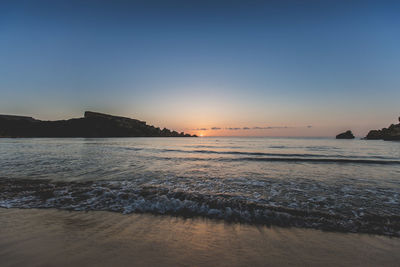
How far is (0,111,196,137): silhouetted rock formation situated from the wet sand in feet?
493

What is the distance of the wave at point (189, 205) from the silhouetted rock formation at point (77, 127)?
14666cm

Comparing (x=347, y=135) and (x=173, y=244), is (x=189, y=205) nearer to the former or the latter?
(x=173, y=244)

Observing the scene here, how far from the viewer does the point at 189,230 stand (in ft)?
13.8

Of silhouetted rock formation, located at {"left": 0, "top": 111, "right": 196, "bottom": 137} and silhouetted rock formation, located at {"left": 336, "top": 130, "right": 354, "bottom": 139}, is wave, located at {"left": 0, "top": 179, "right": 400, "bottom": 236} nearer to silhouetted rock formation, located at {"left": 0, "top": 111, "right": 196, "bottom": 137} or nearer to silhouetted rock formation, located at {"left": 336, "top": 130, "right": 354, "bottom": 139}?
silhouetted rock formation, located at {"left": 336, "top": 130, "right": 354, "bottom": 139}

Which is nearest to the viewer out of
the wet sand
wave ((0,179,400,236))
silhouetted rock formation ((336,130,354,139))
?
the wet sand

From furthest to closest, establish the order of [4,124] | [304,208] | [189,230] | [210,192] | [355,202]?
[4,124] < [210,192] < [355,202] < [304,208] < [189,230]

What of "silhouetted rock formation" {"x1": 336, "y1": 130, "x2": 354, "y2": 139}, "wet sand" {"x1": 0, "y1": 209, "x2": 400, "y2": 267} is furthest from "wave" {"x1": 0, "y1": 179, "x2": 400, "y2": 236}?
"silhouetted rock formation" {"x1": 336, "y1": 130, "x2": 354, "y2": 139}

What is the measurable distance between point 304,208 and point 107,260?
564cm

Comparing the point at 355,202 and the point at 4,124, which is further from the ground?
the point at 4,124

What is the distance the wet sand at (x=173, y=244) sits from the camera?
3.03m

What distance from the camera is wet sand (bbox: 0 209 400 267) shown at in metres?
3.03

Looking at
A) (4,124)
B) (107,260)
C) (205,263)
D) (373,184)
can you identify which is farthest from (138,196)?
(4,124)

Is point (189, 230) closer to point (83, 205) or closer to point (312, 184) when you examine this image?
point (83, 205)

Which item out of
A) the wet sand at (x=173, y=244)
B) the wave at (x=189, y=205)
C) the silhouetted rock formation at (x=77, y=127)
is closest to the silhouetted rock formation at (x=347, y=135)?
the wave at (x=189, y=205)
